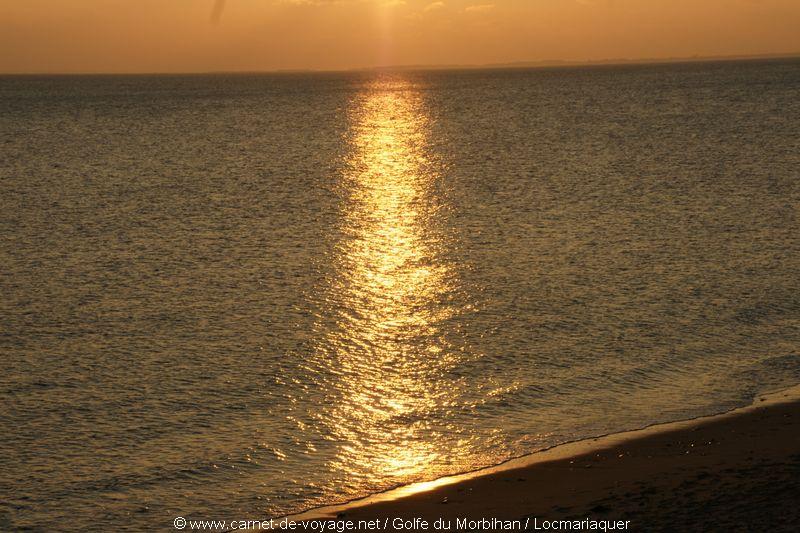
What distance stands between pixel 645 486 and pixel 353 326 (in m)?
12.1

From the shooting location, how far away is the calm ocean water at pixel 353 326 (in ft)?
51.4

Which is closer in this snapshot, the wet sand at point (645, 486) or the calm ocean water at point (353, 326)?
the wet sand at point (645, 486)

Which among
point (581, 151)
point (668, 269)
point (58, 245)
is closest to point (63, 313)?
point (58, 245)

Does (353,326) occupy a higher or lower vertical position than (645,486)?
lower

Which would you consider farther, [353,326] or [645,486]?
[353,326]

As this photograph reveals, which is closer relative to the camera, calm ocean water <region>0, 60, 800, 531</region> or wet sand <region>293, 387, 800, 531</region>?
wet sand <region>293, 387, 800, 531</region>

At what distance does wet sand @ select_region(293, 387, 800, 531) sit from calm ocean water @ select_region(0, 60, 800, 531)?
801 millimetres

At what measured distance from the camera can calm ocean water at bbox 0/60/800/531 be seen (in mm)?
15672

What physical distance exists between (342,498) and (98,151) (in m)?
76.0

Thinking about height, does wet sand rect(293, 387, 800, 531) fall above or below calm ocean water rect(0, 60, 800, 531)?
above

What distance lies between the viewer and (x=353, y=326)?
24266 millimetres

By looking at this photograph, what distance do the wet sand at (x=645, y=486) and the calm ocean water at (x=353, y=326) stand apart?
2.63 ft

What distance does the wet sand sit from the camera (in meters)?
12.0

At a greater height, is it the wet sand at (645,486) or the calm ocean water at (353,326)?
the wet sand at (645,486)
